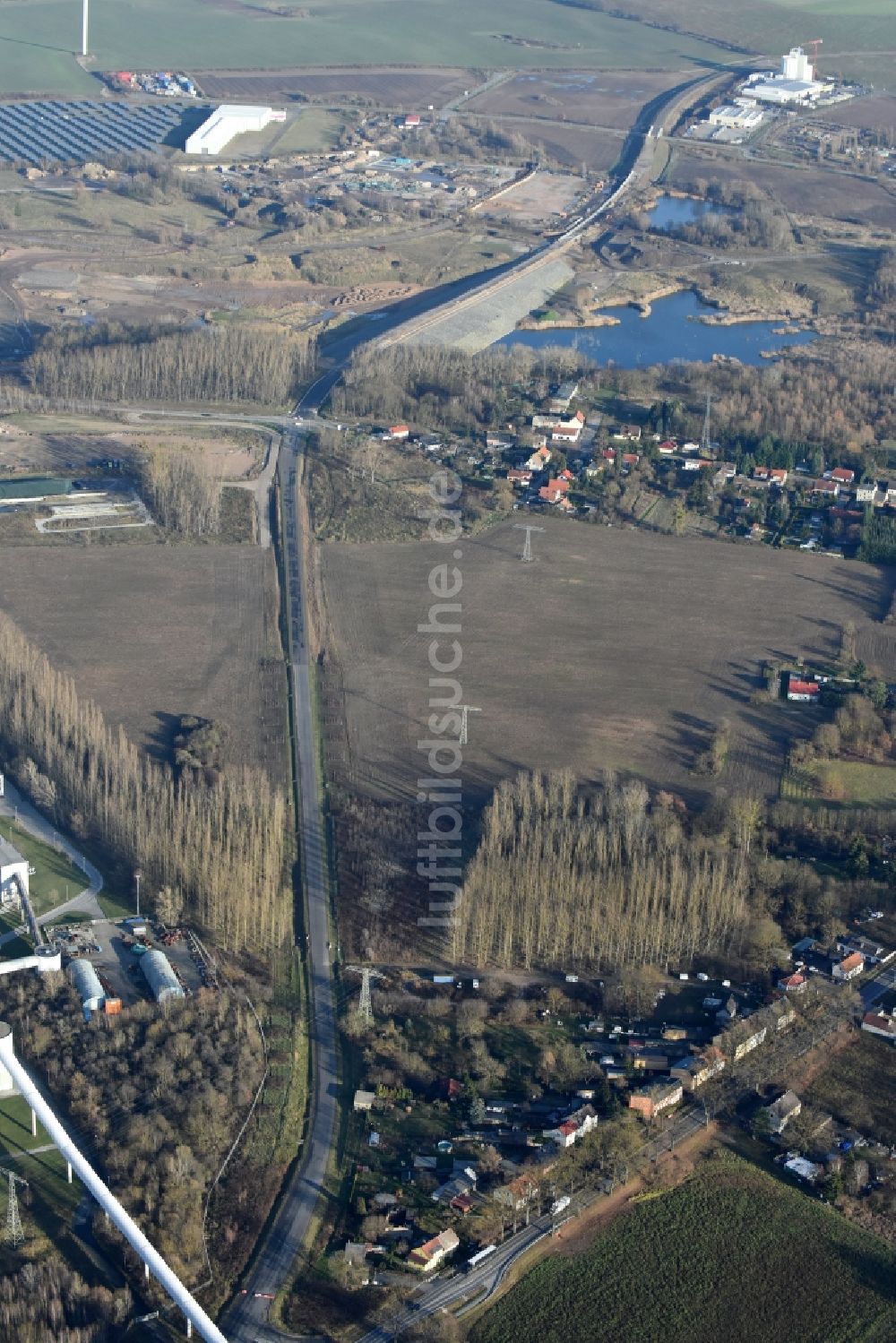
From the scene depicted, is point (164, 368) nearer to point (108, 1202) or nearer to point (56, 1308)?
point (108, 1202)

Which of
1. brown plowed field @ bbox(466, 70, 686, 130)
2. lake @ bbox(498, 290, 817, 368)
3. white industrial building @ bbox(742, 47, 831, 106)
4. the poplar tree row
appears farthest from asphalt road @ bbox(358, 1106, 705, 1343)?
white industrial building @ bbox(742, 47, 831, 106)

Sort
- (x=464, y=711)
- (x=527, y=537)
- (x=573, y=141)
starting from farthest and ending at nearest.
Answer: (x=573, y=141), (x=527, y=537), (x=464, y=711)

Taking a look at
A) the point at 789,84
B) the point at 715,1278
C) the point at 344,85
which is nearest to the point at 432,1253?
the point at 715,1278

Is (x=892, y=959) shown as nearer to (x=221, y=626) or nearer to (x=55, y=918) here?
(x=55, y=918)

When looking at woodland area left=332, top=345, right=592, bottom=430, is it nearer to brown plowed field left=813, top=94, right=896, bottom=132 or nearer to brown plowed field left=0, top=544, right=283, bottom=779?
brown plowed field left=0, top=544, right=283, bottom=779

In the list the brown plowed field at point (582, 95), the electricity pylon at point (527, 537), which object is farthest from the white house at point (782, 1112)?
the brown plowed field at point (582, 95)

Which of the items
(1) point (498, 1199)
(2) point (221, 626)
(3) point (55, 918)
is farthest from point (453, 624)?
(1) point (498, 1199)
